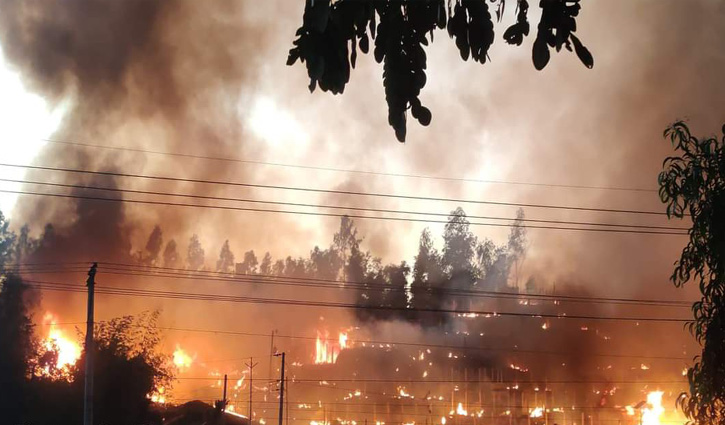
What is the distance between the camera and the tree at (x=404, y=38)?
327cm

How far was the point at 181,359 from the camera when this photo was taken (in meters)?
77.8

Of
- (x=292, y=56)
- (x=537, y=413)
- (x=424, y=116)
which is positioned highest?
(x=292, y=56)

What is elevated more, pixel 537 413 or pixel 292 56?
pixel 292 56

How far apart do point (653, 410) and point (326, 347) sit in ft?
150

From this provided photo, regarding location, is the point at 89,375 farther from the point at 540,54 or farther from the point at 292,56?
the point at 540,54

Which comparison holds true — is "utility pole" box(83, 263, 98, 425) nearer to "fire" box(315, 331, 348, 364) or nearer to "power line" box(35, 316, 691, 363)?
"power line" box(35, 316, 691, 363)

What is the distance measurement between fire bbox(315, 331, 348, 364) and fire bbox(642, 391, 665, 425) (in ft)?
134

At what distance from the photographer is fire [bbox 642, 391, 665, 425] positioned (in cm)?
5947

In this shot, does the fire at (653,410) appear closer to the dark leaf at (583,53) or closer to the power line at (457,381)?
the power line at (457,381)

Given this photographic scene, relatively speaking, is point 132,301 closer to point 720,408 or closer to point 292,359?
point 292,359

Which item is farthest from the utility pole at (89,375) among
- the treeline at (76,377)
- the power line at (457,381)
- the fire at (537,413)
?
the fire at (537,413)

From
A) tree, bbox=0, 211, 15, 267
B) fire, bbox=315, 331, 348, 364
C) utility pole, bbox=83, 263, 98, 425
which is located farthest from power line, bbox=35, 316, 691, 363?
utility pole, bbox=83, 263, 98, 425

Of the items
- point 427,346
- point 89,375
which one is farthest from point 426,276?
point 89,375

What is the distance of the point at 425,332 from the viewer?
271 feet
